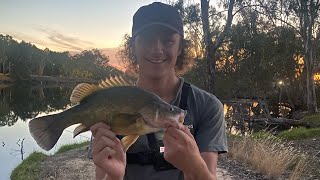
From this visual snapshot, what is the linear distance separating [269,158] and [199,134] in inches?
300

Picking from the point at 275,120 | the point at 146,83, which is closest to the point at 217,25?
the point at 275,120

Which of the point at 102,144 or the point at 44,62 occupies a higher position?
the point at 44,62

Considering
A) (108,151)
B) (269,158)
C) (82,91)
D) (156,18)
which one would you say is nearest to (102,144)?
(108,151)

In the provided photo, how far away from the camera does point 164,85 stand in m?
2.92

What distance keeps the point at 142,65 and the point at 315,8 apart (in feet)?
81.0

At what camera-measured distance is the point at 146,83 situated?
2922 millimetres

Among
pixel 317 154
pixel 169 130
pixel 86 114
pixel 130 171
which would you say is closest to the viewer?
pixel 169 130

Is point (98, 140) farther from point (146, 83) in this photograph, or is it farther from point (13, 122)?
point (13, 122)

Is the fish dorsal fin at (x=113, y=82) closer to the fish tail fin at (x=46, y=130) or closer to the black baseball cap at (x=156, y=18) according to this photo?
the fish tail fin at (x=46, y=130)

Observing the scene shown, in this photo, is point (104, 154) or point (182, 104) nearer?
point (104, 154)

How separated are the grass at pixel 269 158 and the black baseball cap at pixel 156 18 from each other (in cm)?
667

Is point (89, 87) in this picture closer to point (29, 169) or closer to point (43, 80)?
point (29, 169)

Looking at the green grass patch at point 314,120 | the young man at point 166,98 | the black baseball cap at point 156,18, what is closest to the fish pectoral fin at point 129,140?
the young man at point 166,98

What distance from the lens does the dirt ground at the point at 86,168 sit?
10055 millimetres
